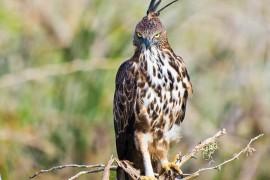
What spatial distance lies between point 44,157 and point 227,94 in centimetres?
311

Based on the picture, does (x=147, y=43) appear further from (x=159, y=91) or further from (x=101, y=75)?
(x=101, y=75)

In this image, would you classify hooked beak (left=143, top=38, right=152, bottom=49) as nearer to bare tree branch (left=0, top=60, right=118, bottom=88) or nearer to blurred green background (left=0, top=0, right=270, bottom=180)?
blurred green background (left=0, top=0, right=270, bottom=180)

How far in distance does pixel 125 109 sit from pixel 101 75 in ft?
16.2

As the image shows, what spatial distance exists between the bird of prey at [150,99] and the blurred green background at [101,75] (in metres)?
3.56

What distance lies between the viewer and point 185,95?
864 centimetres

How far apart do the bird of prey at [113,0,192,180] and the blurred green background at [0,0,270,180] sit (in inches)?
140

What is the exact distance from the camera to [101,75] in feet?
44.8

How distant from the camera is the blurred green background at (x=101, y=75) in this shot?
43.8 ft

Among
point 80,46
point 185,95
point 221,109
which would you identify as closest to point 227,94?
point 221,109

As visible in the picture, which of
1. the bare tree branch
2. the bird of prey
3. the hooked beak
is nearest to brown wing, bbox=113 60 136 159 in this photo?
the bird of prey

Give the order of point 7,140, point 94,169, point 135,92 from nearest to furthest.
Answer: point 94,169, point 135,92, point 7,140

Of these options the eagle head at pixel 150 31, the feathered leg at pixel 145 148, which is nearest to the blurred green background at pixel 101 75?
the feathered leg at pixel 145 148

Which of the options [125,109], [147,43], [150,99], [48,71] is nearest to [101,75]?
[48,71]

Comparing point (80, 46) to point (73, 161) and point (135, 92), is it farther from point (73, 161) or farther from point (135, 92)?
point (135, 92)
